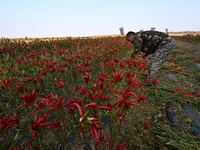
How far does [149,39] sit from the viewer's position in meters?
4.44

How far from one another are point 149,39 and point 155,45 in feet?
1.08

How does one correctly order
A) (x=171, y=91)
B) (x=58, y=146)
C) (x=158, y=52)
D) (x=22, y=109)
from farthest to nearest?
(x=158, y=52) < (x=171, y=91) < (x=22, y=109) < (x=58, y=146)

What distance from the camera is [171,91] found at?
141 inches

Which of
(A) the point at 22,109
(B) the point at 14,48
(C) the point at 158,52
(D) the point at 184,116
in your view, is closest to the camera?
(D) the point at 184,116

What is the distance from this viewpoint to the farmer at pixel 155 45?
13.8 feet

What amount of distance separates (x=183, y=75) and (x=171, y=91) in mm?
2328

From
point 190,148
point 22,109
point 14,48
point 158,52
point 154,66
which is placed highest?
point 14,48

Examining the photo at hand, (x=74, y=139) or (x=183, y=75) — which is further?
(x=183, y=75)

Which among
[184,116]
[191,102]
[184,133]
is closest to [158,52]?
[191,102]

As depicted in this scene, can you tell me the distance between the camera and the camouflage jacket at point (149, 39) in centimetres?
422

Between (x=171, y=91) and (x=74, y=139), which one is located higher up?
(x=171, y=91)

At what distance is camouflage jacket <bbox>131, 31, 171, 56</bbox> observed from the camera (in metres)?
4.22

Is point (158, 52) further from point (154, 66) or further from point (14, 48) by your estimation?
point (14, 48)

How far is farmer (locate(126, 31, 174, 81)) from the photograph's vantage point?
4.20 metres
